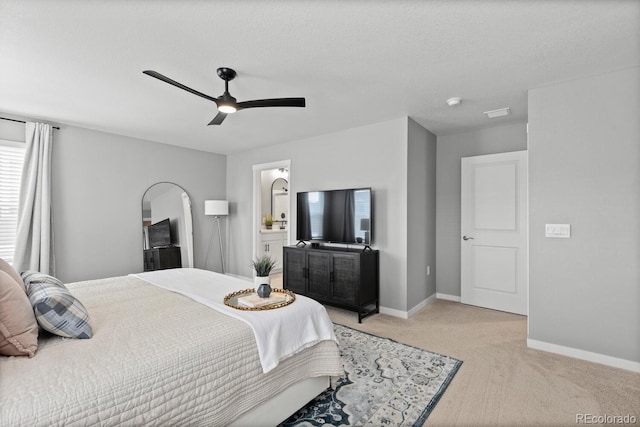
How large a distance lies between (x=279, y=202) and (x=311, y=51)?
4.89 m

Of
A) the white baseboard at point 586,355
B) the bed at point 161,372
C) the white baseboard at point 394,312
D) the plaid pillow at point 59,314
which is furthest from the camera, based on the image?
the white baseboard at point 394,312

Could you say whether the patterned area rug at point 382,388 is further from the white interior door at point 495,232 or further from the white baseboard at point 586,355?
the white interior door at point 495,232

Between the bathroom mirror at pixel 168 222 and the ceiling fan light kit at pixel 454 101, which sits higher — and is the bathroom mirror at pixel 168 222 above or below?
below

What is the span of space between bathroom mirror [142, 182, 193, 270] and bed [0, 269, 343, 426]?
286 centimetres

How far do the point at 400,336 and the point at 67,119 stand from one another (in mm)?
4669

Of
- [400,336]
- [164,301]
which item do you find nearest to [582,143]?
[400,336]

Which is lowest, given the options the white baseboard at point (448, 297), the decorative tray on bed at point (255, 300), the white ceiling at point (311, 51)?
the white baseboard at point (448, 297)

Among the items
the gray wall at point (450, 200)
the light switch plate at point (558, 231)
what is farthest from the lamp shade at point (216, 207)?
the light switch plate at point (558, 231)

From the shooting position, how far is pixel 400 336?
314 cm

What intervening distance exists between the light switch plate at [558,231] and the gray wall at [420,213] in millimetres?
1377

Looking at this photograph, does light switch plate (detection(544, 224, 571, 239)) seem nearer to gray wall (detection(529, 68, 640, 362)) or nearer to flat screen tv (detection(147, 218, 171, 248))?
gray wall (detection(529, 68, 640, 362))

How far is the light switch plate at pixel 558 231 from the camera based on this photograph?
267 centimetres

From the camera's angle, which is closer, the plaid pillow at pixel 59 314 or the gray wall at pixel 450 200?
the plaid pillow at pixel 59 314

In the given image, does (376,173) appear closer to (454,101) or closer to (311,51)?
(454,101)
